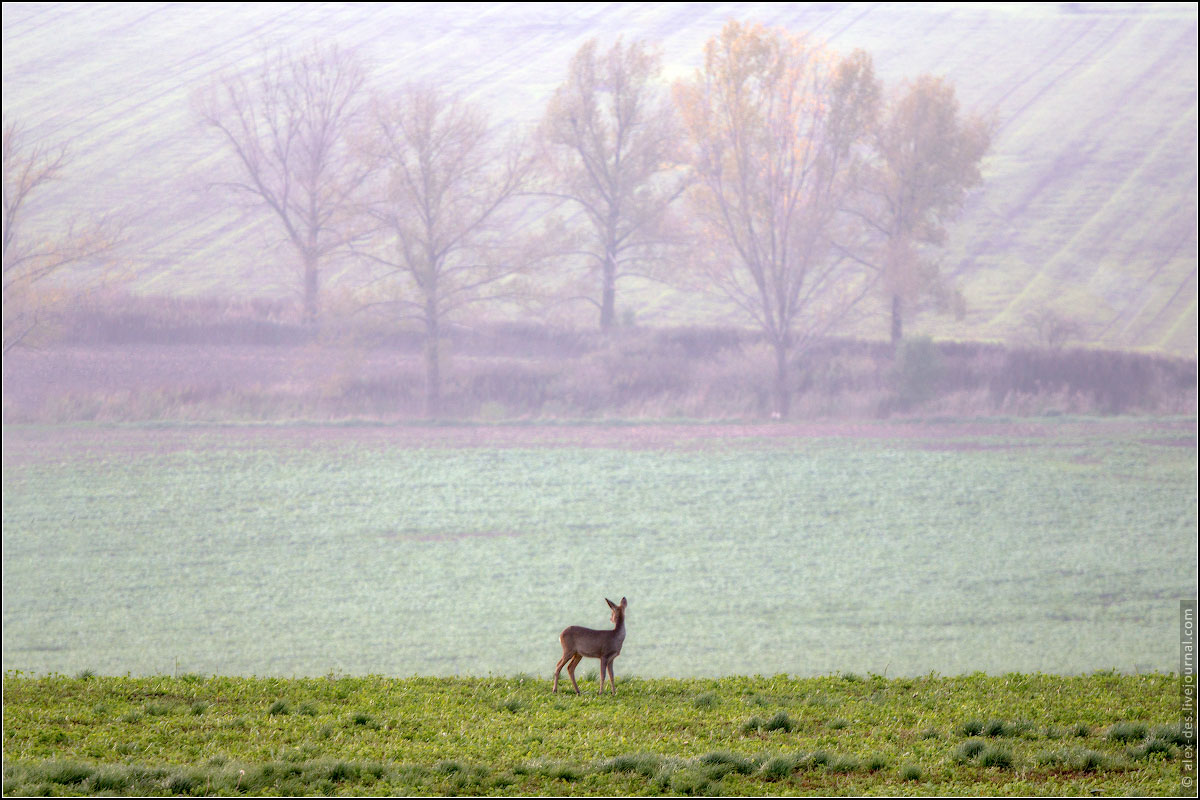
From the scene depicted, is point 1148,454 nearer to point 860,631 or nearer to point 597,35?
point 860,631

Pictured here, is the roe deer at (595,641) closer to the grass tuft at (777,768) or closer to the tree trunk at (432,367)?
the grass tuft at (777,768)

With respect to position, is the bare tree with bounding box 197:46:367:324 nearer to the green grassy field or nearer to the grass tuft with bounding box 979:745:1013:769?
the green grassy field

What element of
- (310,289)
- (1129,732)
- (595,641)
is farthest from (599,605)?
(310,289)

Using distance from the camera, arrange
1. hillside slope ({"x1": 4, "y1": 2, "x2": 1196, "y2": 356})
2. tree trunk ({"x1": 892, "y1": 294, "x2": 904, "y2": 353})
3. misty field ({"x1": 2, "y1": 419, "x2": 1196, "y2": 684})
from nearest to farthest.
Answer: misty field ({"x1": 2, "y1": 419, "x2": 1196, "y2": 684})
tree trunk ({"x1": 892, "y1": 294, "x2": 904, "y2": 353})
hillside slope ({"x1": 4, "y1": 2, "x2": 1196, "y2": 356})

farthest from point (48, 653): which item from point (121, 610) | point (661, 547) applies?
point (661, 547)

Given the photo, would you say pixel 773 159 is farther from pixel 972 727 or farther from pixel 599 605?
pixel 972 727

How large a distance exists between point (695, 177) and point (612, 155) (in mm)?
3317

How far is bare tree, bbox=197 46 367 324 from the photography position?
120 ft

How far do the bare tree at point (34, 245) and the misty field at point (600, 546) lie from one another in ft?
13.8

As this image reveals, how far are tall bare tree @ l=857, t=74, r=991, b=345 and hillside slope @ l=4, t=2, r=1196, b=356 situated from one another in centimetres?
172

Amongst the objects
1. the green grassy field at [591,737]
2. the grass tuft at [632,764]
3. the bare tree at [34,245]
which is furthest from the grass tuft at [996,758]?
the bare tree at [34,245]

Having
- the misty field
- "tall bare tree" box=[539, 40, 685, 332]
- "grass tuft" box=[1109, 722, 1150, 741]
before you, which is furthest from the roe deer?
"tall bare tree" box=[539, 40, 685, 332]

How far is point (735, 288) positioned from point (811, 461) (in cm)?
1026

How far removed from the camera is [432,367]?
33.7m
